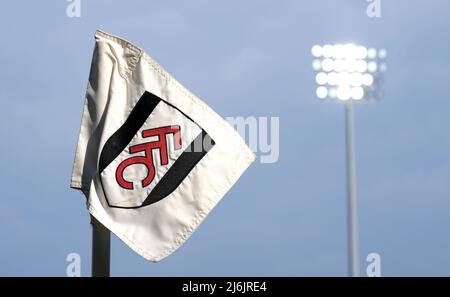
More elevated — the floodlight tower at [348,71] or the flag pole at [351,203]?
the floodlight tower at [348,71]

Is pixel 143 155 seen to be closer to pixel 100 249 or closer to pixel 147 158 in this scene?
pixel 147 158

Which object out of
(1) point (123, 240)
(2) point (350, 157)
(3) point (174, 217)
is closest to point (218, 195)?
(3) point (174, 217)

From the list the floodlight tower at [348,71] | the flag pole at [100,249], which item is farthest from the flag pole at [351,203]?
the flag pole at [100,249]

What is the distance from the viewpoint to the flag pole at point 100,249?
13.8 feet

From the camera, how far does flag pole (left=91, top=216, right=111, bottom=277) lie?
4211mm

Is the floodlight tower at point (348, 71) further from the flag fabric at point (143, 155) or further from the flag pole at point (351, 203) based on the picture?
the flag fabric at point (143, 155)

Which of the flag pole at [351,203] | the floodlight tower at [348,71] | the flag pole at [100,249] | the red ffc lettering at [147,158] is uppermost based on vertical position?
the floodlight tower at [348,71]

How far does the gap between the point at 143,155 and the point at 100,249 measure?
1.71ft

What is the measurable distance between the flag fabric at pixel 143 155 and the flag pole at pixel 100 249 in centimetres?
6

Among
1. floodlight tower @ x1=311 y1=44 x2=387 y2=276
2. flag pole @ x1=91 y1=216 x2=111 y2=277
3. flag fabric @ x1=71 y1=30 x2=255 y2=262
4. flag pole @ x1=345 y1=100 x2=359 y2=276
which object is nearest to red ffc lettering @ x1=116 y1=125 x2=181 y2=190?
flag fabric @ x1=71 y1=30 x2=255 y2=262

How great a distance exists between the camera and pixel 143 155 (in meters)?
4.33

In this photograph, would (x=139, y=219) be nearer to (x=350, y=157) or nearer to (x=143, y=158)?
(x=143, y=158)
